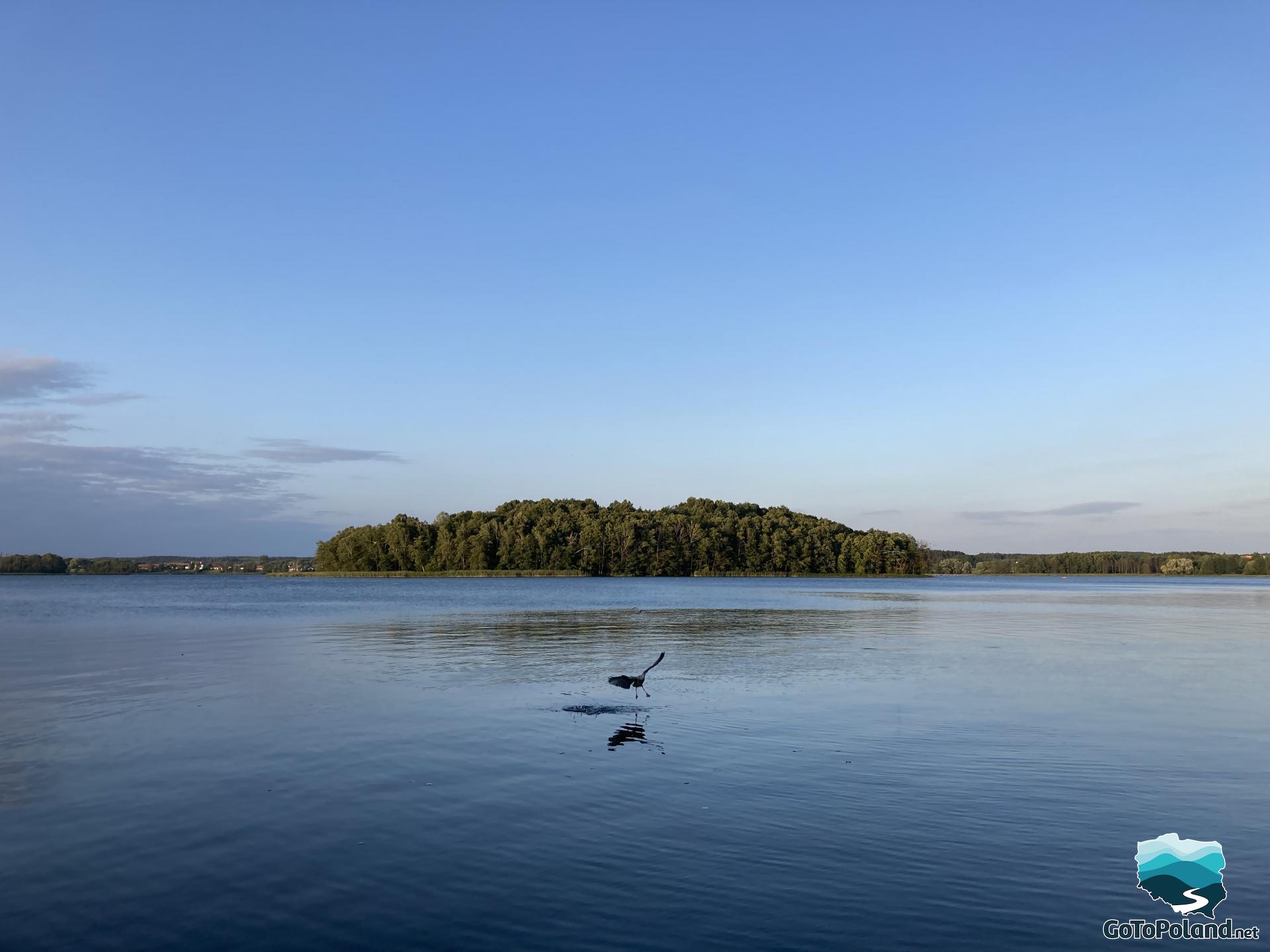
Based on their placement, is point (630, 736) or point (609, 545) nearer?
point (630, 736)

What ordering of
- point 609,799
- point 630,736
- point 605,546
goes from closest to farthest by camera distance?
point 609,799 < point 630,736 < point 605,546

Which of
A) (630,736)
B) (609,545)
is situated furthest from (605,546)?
(630,736)

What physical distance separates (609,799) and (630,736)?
4.68m

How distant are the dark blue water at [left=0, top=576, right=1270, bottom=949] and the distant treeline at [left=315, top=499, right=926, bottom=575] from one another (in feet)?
469

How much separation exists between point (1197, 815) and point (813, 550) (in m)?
184

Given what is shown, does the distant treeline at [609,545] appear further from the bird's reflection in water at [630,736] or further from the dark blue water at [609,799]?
the bird's reflection in water at [630,736]

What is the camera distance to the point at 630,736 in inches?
709

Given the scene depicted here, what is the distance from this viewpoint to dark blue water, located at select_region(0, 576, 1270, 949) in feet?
29.7

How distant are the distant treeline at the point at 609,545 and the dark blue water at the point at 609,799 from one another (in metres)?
143

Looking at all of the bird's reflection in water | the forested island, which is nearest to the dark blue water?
the bird's reflection in water

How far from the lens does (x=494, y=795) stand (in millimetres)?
13484

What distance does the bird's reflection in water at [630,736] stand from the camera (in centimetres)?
1733

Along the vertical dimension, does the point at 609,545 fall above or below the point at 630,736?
above

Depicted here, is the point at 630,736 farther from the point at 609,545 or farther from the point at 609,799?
the point at 609,545
